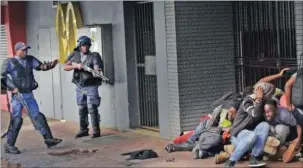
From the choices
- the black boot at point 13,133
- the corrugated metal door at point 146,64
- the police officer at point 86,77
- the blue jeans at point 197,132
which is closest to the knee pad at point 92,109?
the police officer at point 86,77

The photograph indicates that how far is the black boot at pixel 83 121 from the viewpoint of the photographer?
440 inches

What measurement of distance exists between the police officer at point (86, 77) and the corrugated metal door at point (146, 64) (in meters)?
0.79

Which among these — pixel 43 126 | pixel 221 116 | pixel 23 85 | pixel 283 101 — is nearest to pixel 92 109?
pixel 43 126

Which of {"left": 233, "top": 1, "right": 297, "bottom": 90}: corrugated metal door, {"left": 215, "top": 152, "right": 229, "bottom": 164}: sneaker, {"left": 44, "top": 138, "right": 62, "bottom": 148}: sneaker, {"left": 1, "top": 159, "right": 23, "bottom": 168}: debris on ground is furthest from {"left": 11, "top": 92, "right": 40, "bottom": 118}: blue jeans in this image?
{"left": 215, "top": 152, "right": 229, "bottom": 164}: sneaker

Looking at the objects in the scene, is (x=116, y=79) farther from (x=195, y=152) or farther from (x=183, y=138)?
(x=195, y=152)

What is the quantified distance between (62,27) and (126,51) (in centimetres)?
218

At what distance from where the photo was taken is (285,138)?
25.9 ft

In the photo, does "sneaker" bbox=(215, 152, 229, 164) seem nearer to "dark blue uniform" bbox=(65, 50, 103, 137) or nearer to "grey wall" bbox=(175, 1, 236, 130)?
"grey wall" bbox=(175, 1, 236, 130)

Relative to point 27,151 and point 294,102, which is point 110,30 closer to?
point 27,151

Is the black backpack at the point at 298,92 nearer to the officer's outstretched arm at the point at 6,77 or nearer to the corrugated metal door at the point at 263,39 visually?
the corrugated metal door at the point at 263,39

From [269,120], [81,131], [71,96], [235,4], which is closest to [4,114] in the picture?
[71,96]

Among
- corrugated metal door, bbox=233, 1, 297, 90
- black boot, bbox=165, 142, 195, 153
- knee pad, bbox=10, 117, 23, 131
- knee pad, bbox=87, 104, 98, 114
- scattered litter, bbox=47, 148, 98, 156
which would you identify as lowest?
scattered litter, bbox=47, 148, 98, 156

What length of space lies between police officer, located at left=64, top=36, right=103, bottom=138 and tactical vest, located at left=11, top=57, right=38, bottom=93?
32.2 inches

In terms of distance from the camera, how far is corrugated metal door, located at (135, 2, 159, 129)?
1095 centimetres
